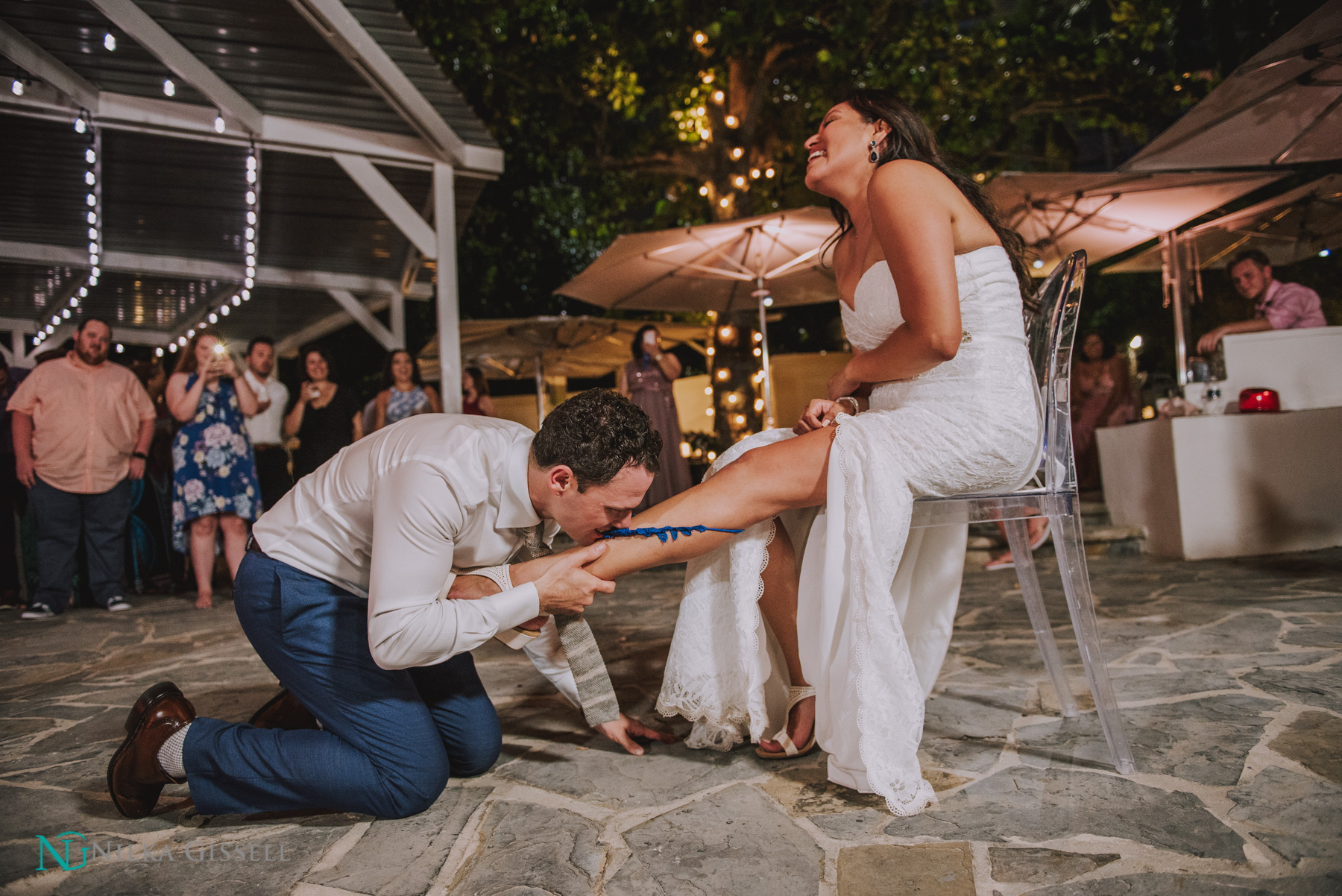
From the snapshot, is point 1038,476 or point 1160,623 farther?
point 1160,623

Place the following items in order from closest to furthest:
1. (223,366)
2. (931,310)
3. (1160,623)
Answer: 1. (931,310)
2. (1160,623)
3. (223,366)

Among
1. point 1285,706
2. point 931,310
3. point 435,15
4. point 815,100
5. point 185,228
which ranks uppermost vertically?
point 435,15

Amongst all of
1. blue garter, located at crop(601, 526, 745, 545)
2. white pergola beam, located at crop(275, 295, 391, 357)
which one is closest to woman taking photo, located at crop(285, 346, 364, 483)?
white pergola beam, located at crop(275, 295, 391, 357)

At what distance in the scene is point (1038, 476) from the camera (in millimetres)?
2221

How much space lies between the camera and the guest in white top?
577 cm

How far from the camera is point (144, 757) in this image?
1.85 meters

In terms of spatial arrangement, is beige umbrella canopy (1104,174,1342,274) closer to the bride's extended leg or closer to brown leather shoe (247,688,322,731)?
the bride's extended leg

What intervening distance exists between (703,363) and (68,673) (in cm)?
1760

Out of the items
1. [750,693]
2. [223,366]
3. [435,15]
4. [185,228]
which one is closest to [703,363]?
[435,15]

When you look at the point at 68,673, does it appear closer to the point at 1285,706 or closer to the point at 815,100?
the point at 1285,706

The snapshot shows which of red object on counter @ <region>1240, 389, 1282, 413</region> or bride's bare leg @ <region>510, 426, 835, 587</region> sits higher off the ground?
red object on counter @ <region>1240, 389, 1282, 413</region>

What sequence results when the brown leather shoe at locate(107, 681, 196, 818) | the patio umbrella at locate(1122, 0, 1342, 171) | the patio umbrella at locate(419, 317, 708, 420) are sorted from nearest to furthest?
the brown leather shoe at locate(107, 681, 196, 818) → the patio umbrella at locate(1122, 0, 1342, 171) → the patio umbrella at locate(419, 317, 708, 420)

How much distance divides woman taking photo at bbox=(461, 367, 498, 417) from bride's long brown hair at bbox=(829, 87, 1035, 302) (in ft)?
19.4

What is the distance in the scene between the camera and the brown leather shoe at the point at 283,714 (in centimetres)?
222
